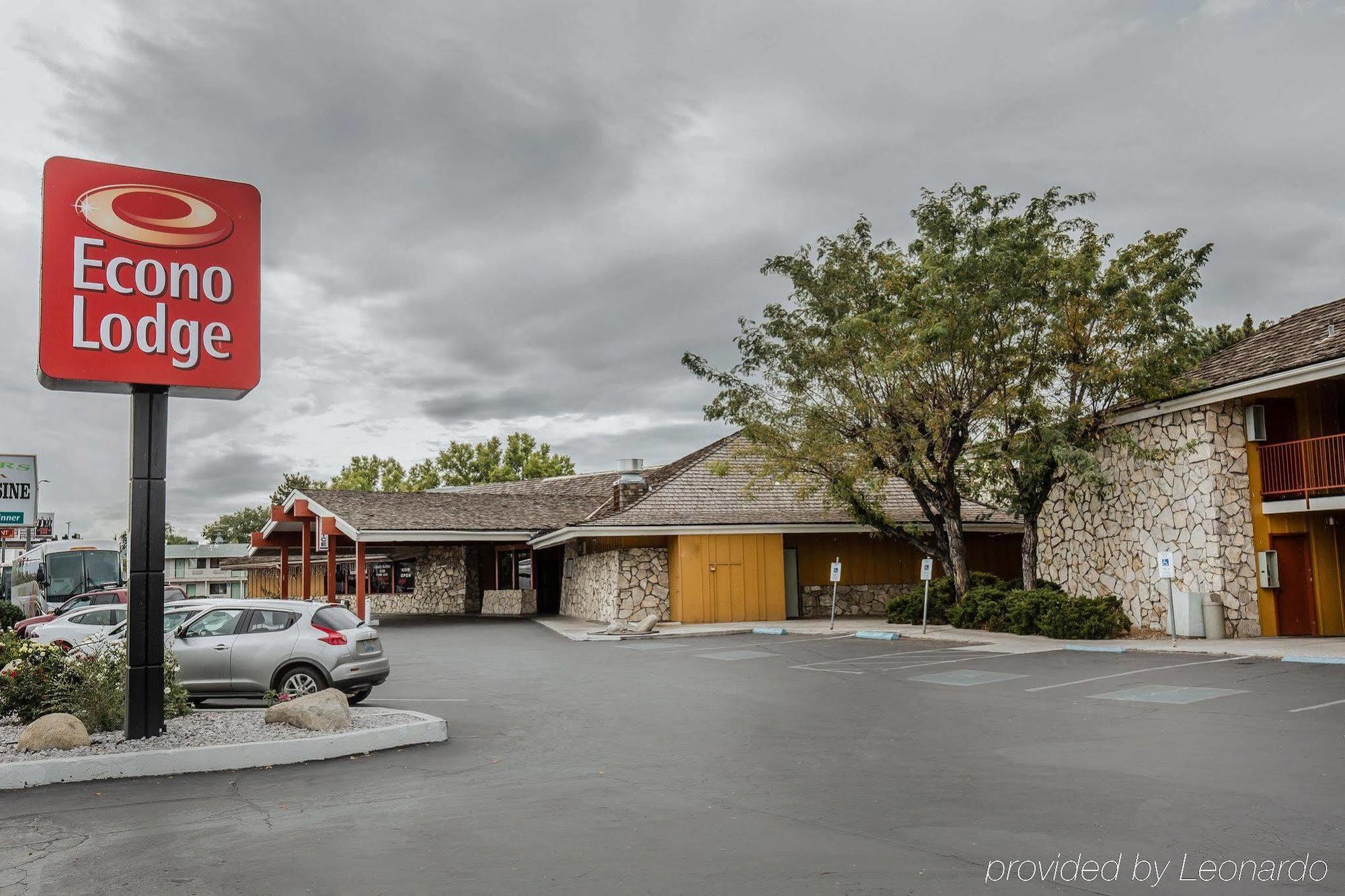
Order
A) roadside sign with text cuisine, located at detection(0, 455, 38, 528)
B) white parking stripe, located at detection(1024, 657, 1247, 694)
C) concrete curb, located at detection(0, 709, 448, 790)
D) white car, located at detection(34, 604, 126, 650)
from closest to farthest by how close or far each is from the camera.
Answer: concrete curb, located at detection(0, 709, 448, 790) → white parking stripe, located at detection(1024, 657, 1247, 694) → white car, located at detection(34, 604, 126, 650) → roadside sign with text cuisine, located at detection(0, 455, 38, 528)

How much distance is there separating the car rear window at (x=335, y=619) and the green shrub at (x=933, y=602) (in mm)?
16833

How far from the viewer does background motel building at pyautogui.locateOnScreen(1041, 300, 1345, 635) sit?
2059cm

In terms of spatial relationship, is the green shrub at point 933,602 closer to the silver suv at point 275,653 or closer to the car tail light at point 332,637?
the silver suv at point 275,653

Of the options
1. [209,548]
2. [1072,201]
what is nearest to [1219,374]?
[1072,201]

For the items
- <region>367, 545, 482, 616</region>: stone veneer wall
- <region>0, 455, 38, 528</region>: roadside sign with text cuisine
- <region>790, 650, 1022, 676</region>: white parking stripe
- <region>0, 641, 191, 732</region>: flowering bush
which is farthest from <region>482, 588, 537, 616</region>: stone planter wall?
<region>0, 641, 191, 732</region>: flowering bush

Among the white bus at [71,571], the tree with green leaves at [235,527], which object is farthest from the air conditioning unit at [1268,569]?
the tree with green leaves at [235,527]

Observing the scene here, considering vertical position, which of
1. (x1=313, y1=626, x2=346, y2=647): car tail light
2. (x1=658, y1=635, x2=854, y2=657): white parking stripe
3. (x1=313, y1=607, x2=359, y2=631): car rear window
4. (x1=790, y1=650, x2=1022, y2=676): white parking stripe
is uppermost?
(x1=313, y1=607, x2=359, y2=631): car rear window

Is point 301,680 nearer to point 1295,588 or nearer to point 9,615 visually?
point 9,615

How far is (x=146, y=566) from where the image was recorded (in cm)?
1052

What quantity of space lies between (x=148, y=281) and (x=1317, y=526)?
73.3ft

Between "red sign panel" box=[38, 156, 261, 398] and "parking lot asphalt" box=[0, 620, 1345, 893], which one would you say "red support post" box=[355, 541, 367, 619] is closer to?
"parking lot asphalt" box=[0, 620, 1345, 893]

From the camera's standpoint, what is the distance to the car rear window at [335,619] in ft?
44.3

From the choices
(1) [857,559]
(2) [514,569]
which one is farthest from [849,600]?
(2) [514,569]

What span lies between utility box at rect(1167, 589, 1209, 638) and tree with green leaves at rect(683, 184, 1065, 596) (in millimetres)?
6109
